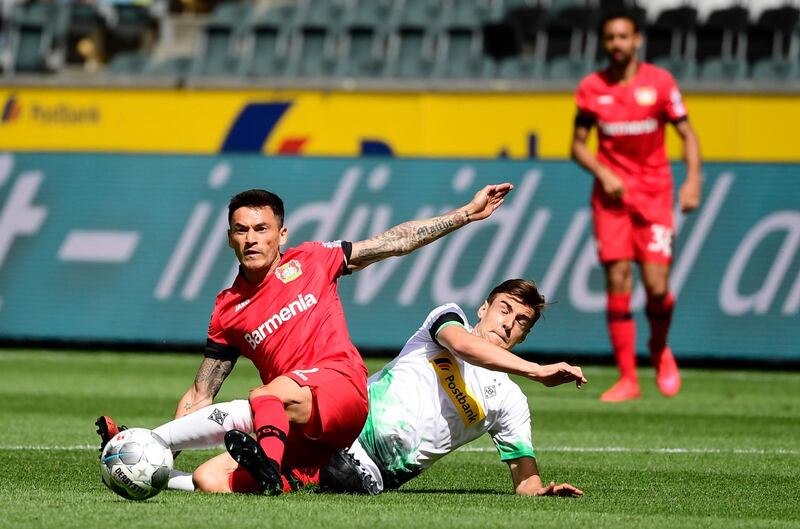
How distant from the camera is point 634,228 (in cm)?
1016

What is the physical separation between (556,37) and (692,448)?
11127mm

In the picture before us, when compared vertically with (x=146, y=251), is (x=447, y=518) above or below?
above

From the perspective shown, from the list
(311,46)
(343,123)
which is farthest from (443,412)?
(311,46)

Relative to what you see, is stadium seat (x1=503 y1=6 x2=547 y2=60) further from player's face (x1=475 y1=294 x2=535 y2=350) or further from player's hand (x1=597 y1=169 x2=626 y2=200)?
player's face (x1=475 y1=294 x2=535 y2=350)

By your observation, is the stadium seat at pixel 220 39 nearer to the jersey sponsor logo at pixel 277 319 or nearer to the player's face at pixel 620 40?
the player's face at pixel 620 40

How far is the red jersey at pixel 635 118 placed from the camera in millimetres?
10031

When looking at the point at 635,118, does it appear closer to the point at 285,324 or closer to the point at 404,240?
the point at 404,240

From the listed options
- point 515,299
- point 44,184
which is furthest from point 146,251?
point 515,299

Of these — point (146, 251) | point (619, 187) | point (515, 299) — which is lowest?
point (146, 251)

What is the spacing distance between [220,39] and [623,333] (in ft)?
35.6

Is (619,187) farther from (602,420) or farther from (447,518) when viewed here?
(447,518)

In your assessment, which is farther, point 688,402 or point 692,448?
point 688,402

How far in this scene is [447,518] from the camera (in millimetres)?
4848

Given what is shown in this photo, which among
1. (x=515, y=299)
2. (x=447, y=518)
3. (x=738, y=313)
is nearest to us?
(x=447, y=518)
